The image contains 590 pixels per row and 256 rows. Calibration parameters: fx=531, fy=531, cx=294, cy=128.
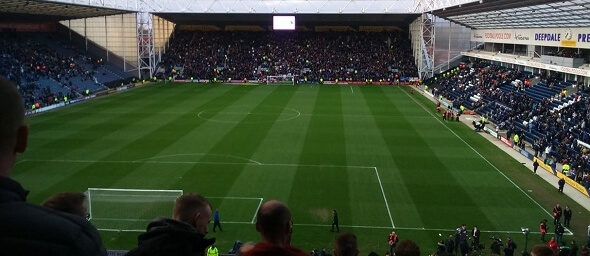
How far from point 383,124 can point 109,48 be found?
45769 millimetres

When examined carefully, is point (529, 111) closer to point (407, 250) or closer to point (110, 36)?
point (407, 250)

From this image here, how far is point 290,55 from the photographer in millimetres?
81312

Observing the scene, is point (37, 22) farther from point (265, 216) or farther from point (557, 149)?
point (265, 216)

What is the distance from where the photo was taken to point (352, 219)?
2114 cm

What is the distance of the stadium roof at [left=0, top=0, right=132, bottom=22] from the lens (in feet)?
161

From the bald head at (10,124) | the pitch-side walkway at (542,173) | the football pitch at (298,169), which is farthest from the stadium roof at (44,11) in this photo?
the bald head at (10,124)

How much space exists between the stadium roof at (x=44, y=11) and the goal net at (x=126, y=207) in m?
33.4

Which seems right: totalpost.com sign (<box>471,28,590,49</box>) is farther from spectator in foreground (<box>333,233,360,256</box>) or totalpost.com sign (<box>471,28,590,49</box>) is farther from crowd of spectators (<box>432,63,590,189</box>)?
spectator in foreground (<box>333,233,360,256</box>)

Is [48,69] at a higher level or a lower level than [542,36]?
lower

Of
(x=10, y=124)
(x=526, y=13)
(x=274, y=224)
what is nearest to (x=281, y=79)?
(x=526, y=13)

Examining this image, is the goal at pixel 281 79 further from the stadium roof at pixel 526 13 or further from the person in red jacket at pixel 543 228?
the person in red jacket at pixel 543 228

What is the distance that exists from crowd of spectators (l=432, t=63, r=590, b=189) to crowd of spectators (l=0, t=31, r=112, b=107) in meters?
38.4

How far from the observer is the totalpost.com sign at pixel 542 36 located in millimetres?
41438

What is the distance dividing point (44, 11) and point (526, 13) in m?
48.2
